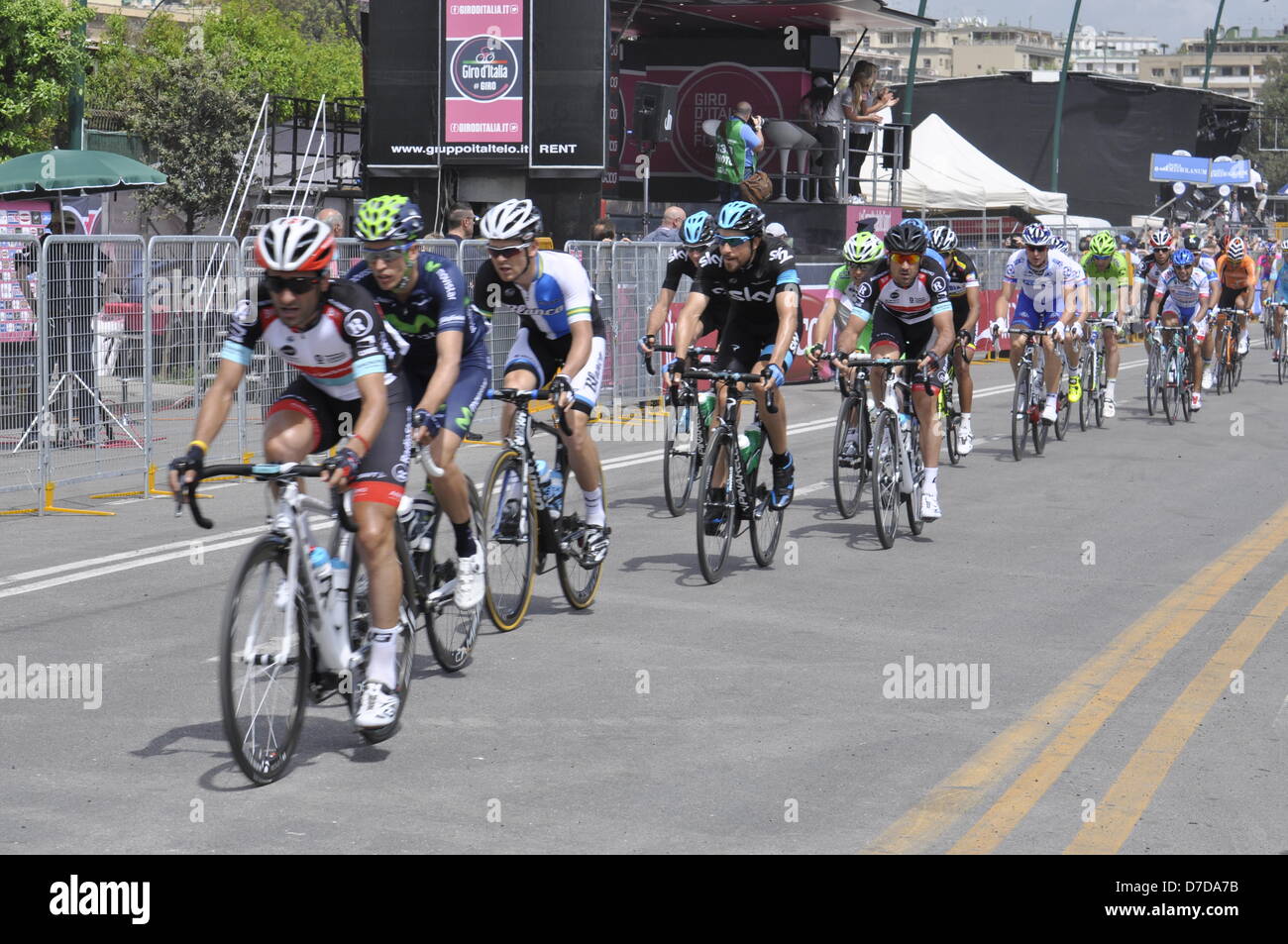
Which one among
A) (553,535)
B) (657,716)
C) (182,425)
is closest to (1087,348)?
(182,425)

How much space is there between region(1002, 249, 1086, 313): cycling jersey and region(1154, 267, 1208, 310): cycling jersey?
4.45m

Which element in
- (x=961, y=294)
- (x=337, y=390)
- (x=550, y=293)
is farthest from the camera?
(x=961, y=294)

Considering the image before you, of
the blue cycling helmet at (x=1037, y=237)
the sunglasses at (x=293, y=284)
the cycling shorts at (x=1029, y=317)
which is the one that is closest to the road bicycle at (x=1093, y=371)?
the cycling shorts at (x=1029, y=317)

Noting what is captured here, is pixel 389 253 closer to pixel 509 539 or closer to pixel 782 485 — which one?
pixel 509 539

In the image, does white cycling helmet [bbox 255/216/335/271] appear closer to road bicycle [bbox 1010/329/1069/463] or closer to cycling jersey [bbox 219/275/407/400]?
cycling jersey [bbox 219/275/407/400]

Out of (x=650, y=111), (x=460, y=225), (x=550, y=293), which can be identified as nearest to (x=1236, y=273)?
(x=650, y=111)

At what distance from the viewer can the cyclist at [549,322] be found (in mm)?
8422

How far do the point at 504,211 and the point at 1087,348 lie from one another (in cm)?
1135

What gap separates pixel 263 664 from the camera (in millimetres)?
5875

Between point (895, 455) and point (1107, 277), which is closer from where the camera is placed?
point (895, 455)

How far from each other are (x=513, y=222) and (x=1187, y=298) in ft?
46.1

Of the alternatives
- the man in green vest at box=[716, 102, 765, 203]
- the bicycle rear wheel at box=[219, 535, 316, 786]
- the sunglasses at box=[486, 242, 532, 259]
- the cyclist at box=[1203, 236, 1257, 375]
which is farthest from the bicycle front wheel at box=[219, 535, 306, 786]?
the man in green vest at box=[716, 102, 765, 203]

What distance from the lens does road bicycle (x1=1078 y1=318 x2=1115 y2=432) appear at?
60.2 ft

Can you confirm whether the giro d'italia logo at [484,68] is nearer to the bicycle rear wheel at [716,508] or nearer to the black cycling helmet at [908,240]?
the black cycling helmet at [908,240]
